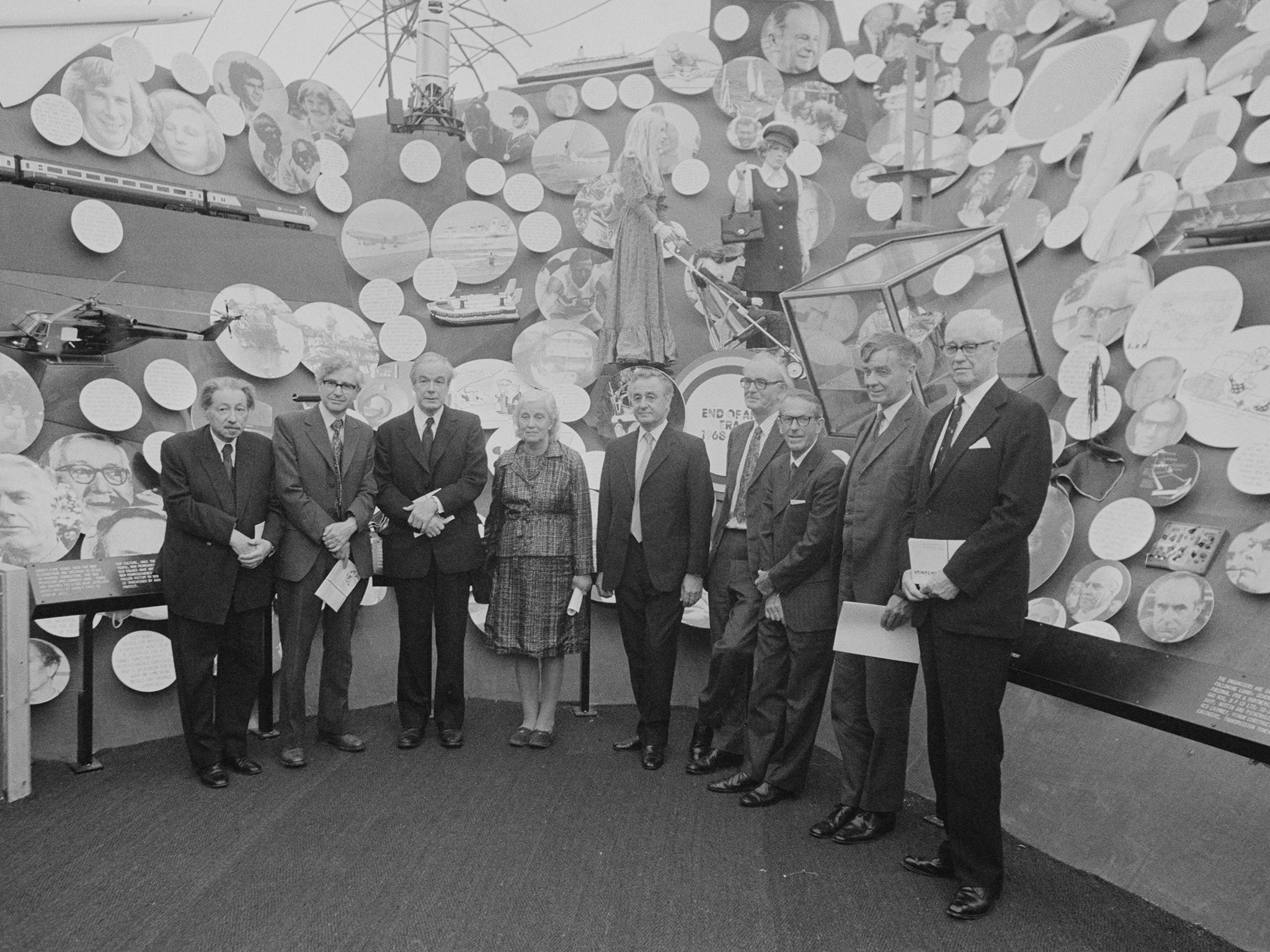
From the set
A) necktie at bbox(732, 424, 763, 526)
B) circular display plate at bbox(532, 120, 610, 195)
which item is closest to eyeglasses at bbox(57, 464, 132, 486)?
necktie at bbox(732, 424, 763, 526)

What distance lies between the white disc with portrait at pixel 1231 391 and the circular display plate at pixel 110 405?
397cm

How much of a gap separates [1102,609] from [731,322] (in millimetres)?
2385

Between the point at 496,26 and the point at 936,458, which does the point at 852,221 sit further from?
the point at 936,458

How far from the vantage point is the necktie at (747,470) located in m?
3.76

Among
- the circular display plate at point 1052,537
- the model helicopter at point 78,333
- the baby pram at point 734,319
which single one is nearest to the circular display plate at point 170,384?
the model helicopter at point 78,333

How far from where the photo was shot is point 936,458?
2.70m

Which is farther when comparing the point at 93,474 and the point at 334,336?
the point at 334,336

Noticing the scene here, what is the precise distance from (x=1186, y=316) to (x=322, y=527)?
320 cm

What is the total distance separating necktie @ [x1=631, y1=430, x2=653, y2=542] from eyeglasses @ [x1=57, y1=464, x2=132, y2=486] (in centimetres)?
204

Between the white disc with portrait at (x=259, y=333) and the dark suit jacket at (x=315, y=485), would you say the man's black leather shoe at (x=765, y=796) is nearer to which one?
the dark suit jacket at (x=315, y=485)

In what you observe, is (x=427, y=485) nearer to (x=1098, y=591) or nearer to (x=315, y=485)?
(x=315, y=485)

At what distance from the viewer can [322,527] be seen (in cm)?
373

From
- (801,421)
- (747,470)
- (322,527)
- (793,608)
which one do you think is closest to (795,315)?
(747,470)

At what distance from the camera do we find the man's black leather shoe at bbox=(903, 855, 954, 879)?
282 cm
